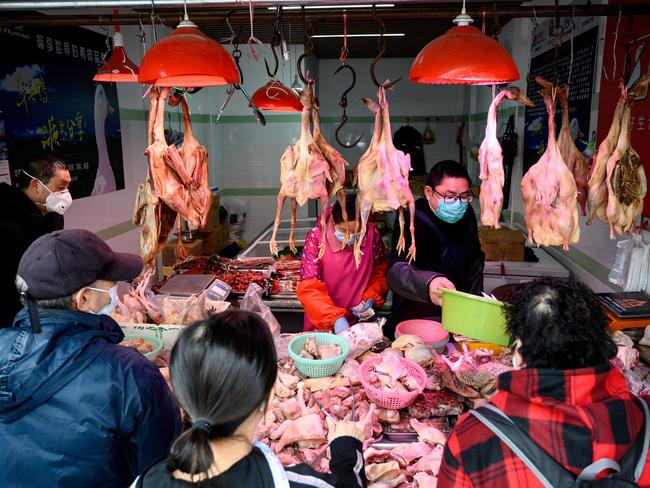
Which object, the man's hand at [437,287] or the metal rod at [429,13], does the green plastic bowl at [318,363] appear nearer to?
the man's hand at [437,287]

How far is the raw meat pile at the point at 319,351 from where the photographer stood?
108 inches

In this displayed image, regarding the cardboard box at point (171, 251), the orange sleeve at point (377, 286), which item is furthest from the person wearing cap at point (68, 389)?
the cardboard box at point (171, 251)

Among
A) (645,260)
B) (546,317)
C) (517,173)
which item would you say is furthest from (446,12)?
(517,173)

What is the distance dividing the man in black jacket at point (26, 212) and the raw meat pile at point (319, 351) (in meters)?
1.98

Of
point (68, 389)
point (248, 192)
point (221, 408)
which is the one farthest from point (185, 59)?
point (248, 192)

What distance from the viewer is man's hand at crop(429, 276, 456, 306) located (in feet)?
9.84

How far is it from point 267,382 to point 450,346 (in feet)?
6.31

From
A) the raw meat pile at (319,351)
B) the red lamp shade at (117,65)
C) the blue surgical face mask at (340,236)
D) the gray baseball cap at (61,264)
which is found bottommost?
the raw meat pile at (319,351)

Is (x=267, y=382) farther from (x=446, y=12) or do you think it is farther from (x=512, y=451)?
(x=446, y=12)

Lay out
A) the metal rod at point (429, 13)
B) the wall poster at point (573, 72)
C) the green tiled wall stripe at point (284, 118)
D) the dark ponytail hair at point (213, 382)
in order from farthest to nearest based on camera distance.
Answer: the green tiled wall stripe at point (284, 118) → the wall poster at point (573, 72) → the metal rod at point (429, 13) → the dark ponytail hair at point (213, 382)

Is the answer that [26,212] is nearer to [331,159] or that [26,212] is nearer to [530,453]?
[331,159]

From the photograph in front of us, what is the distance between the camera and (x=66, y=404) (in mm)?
1692

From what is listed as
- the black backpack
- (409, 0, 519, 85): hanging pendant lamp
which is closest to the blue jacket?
the black backpack

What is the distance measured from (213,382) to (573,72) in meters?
4.92
